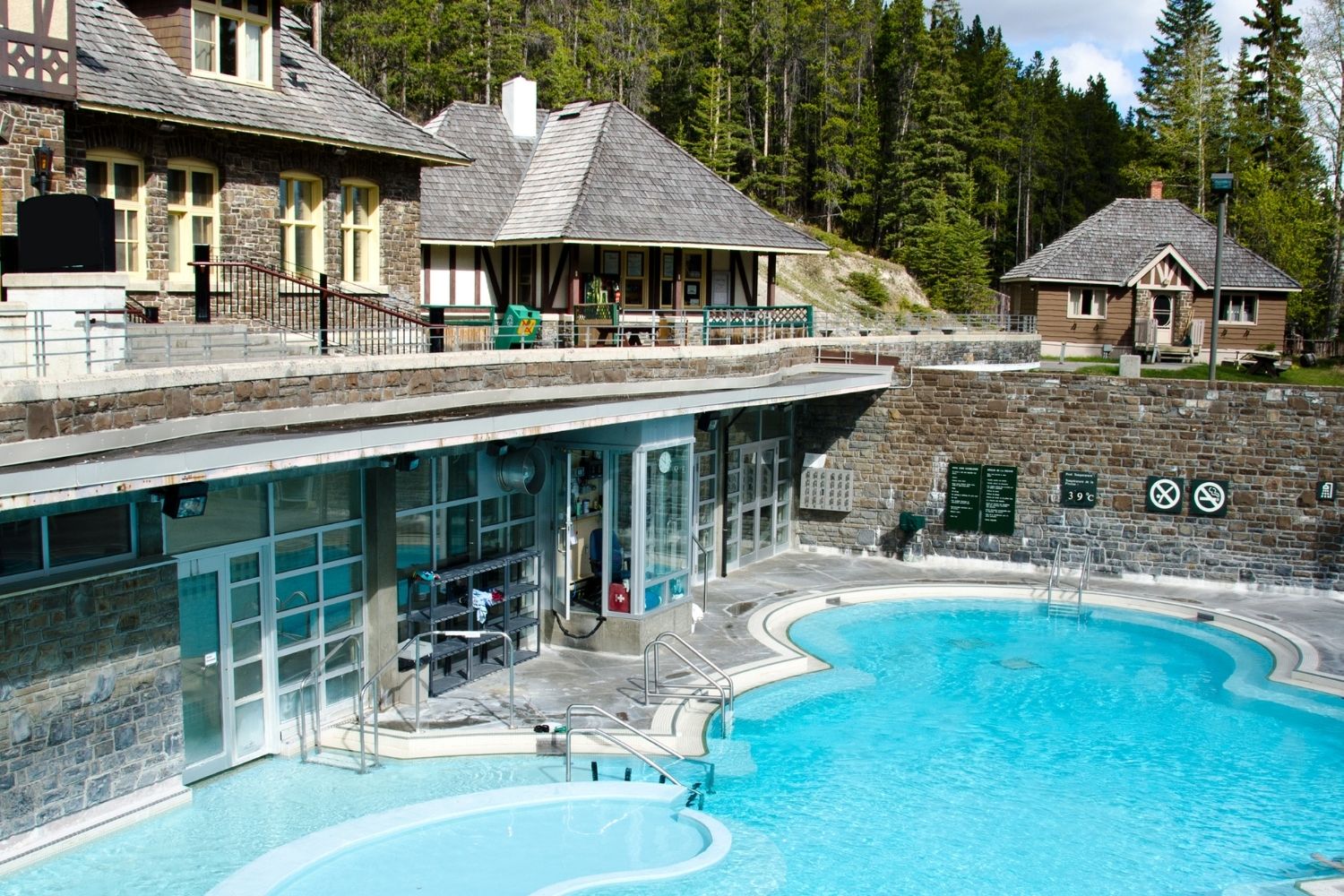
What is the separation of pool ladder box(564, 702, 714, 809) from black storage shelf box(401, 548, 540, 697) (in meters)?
1.81

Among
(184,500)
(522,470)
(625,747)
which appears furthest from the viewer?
(522,470)

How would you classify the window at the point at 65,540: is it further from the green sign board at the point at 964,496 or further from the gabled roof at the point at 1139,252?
the gabled roof at the point at 1139,252

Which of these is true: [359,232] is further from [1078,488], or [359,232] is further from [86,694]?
[1078,488]

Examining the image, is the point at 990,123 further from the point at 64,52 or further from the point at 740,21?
the point at 64,52

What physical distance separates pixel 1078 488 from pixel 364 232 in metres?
13.8

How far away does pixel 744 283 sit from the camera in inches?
1129

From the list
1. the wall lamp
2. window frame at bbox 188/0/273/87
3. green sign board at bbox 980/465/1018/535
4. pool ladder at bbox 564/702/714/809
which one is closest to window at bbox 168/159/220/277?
window frame at bbox 188/0/273/87

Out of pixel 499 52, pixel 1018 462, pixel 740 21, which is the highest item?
pixel 740 21

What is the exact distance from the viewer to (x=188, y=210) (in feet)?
59.1

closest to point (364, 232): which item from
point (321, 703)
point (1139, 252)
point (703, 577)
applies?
point (703, 577)

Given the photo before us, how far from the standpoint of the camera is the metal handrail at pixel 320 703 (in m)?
12.6

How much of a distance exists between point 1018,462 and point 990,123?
55.0 meters

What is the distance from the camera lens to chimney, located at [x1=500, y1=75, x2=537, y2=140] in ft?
96.5

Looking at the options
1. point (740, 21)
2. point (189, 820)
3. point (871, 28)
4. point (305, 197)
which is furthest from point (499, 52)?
point (189, 820)
